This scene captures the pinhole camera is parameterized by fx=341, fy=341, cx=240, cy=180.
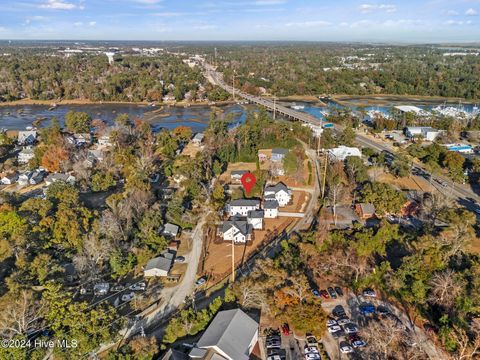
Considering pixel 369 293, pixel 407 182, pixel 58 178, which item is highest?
pixel 58 178

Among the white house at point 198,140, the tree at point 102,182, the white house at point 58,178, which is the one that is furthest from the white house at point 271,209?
the white house at point 198,140

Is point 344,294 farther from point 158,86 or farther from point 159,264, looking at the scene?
point 158,86

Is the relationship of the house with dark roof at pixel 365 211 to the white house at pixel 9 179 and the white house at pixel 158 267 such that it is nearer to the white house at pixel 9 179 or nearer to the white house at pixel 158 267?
the white house at pixel 158 267

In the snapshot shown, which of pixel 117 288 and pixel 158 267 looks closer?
pixel 117 288

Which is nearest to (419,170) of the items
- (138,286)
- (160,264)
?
(160,264)

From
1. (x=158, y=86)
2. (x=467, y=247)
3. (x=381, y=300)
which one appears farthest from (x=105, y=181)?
(x=158, y=86)

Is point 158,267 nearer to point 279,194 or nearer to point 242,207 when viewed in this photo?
point 242,207
